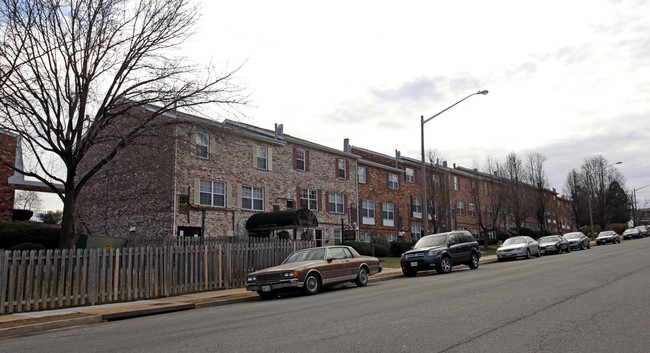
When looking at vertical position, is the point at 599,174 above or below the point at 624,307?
above

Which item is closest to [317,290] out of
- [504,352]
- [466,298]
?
[466,298]

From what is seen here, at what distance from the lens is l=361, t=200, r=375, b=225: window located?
37463 millimetres

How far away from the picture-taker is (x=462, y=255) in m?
20.6

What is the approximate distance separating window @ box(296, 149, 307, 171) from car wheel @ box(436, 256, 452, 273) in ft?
47.7

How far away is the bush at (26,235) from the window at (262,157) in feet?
36.7

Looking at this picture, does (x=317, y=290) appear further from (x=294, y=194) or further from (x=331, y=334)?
(x=294, y=194)

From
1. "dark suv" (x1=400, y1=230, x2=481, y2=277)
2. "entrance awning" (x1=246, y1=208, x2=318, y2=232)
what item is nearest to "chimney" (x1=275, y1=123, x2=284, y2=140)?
"entrance awning" (x1=246, y1=208, x2=318, y2=232)

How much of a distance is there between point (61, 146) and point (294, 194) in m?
17.4

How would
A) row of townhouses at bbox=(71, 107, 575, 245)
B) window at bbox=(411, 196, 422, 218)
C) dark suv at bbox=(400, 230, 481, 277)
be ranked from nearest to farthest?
dark suv at bbox=(400, 230, 481, 277), row of townhouses at bbox=(71, 107, 575, 245), window at bbox=(411, 196, 422, 218)

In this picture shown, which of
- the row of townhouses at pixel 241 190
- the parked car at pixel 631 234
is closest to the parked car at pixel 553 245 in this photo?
the row of townhouses at pixel 241 190

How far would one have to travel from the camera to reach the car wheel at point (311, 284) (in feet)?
45.7

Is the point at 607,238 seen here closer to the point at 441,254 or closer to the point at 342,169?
the point at 342,169

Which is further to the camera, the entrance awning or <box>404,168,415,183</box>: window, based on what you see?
<box>404,168,415,183</box>: window

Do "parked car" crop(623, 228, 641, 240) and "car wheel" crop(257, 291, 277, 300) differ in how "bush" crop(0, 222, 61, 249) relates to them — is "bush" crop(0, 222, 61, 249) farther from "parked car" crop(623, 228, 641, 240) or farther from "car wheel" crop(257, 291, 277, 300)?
"parked car" crop(623, 228, 641, 240)
